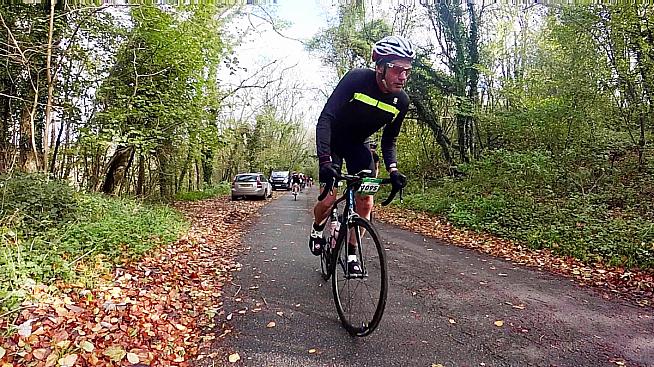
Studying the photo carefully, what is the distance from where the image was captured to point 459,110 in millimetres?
14141

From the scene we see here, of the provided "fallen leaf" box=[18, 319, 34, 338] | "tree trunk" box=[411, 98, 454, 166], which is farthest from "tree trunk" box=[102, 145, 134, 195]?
"fallen leaf" box=[18, 319, 34, 338]

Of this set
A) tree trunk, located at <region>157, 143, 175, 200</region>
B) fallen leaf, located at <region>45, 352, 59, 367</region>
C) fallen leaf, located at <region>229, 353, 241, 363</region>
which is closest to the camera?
fallen leaf, located at <region>45, 352, 59, 367</region>

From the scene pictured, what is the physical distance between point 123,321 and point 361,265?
181 cm

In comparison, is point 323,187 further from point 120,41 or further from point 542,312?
point 120,41

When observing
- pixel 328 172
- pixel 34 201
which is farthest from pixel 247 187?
pixel 328 172

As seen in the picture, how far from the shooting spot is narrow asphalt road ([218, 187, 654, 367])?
8.96 feet

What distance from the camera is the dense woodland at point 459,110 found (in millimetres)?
7496

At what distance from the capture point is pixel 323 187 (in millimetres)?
3553

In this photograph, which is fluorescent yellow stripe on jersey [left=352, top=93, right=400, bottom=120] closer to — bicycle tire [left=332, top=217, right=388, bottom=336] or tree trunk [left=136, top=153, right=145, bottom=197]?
bicycle tire [left=332, top=217, right=388, bottom=336]

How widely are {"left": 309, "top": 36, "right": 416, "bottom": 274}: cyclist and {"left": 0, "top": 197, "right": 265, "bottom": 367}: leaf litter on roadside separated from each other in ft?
4.57

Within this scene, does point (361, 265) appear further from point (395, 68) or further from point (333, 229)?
point (395, 68)

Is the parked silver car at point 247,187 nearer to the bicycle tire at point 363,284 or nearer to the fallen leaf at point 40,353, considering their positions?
the bicycle tire at point 363,284

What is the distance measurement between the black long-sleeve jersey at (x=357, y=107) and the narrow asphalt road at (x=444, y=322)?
1309 mm

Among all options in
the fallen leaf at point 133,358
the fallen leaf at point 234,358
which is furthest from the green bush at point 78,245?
the fallen leaf at point 234,358
